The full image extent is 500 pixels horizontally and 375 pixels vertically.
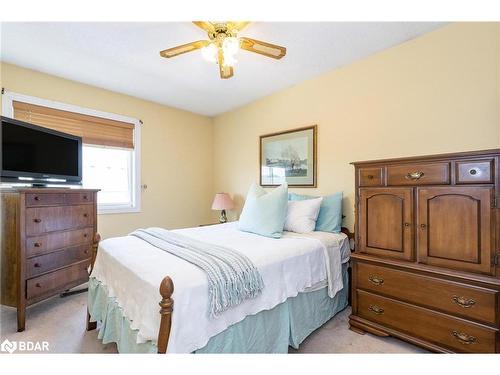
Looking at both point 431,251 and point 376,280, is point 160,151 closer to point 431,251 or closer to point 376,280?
point 376,280

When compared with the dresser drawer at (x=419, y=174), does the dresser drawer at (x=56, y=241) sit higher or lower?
lower

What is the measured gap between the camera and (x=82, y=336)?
5.92 ft

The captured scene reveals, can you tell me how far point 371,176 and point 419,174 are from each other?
0.31 m

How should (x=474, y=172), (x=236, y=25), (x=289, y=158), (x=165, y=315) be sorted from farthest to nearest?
(x=289, y=158) < (x=236, y=25) < (x=474, y=172) < (x=165, y=315)

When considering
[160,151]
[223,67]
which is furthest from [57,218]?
[223,67]

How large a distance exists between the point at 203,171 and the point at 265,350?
3.08m

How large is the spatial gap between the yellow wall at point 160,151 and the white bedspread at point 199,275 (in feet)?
4.86

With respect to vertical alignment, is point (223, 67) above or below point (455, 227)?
above

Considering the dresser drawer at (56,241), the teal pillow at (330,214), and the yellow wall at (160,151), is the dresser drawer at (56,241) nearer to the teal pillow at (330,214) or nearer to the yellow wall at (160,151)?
the yellow wall at (160,151)

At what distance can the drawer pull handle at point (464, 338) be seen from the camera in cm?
140

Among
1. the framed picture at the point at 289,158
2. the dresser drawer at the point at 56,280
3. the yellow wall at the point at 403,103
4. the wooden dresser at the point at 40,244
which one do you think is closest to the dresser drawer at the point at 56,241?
the wooden dresser at the point at 40,244
